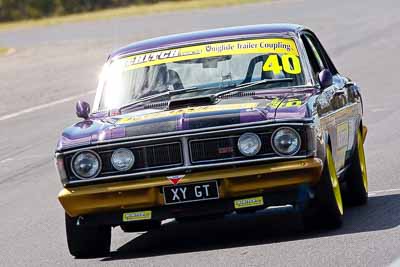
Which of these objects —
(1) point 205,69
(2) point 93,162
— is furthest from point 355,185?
(2) point 93,162

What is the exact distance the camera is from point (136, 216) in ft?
28.2

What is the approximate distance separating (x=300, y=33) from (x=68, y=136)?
2.21m

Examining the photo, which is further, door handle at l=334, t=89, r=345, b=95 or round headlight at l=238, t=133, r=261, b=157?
door handle at l=334, t=89, r=345, b=95

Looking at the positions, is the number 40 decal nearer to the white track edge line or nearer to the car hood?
the car hood

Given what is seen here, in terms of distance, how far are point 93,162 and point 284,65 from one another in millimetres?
1773

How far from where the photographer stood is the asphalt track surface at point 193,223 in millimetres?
8305

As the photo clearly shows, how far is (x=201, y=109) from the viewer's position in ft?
28.9

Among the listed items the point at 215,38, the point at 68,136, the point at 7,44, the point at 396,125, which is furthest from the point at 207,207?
the point at 7,44

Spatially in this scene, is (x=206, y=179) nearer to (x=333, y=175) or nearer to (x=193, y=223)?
(x=333, y=175)

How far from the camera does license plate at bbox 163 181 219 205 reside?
8.45m

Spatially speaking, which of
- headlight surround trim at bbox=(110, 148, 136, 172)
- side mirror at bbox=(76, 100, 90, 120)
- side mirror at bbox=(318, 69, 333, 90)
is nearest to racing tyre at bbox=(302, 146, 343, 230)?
side mirror at bbox=(318, 69, 333, 90)

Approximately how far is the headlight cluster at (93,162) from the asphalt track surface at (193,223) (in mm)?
581

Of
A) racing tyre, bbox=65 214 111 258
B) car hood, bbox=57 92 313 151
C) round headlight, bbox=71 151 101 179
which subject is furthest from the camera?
racing tyre, bbox=65 214 111 258

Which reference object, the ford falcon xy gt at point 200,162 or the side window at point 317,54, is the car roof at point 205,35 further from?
the ford falcon xy gt at point 200,162
